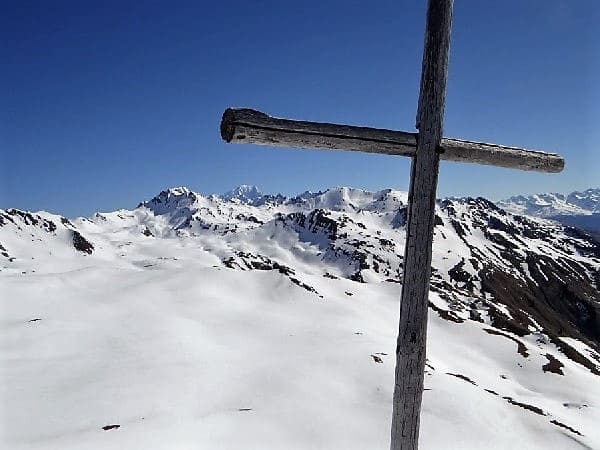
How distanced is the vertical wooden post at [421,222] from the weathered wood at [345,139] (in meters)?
0.23

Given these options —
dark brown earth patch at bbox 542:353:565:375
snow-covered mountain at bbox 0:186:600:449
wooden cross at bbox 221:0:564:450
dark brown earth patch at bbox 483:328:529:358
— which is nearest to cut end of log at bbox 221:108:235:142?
wooden cross at bbox 221:0:564:450

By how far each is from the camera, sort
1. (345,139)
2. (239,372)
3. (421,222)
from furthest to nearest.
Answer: (239,372)
(421,222)
(345,139)

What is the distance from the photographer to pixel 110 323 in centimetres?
2738

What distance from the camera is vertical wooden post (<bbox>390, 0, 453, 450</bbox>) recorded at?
5.01 metres

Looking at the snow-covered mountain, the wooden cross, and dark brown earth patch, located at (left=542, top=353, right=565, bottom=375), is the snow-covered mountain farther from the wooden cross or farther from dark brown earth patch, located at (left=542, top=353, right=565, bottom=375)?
the wooden cross

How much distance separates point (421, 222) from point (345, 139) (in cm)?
133

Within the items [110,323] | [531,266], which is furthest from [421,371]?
[531,266]

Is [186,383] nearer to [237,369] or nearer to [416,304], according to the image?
[237,369]

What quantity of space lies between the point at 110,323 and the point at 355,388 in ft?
55.7

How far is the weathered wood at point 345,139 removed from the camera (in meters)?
4.47

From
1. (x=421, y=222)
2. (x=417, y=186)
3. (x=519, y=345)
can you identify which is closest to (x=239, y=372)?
(x=421, y=222)

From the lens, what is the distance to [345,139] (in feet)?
16.1

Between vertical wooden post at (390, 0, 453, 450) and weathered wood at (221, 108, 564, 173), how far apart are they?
0.74ft

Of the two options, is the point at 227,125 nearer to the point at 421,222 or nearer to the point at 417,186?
the point at 417,186
